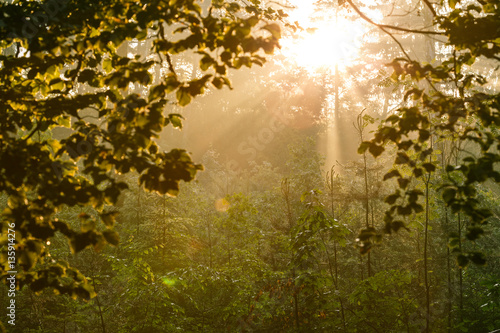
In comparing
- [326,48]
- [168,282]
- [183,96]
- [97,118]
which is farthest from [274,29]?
[326,48]

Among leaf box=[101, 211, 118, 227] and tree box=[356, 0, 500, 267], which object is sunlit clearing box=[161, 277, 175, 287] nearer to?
leaf box=[101, 211, 118, 227]

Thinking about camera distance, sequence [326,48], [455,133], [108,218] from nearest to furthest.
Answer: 1. [108,218]
2. [455,133]
3. [326,48]

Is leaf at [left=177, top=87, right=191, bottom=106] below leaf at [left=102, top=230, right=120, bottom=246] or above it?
above

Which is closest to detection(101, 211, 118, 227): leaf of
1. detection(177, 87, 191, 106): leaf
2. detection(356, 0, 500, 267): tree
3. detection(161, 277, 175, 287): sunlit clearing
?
detection(177, 87, 191, 106): leaf

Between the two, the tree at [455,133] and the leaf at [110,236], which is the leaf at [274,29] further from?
the leaf at [110,236]

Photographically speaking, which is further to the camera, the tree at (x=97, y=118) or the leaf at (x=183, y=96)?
the leaf at (x=183, y=96)

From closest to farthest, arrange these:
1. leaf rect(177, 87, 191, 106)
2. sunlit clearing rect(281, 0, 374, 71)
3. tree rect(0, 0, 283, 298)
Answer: tree rect(0, 0, 283, 298)
leaf rect(177, 87, 191, 106)
sunlit clearing rect(281, 0, 374, 71)

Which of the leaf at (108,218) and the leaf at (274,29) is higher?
the leaf at (274,29)

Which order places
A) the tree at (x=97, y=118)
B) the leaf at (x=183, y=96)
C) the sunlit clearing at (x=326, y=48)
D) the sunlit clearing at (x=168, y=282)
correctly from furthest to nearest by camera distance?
the sunlit clearing at (x=326, y=48), the sunlit clearing at (x=168, y=282), the leaf at (x=183, y=96), the tree at (x=97, y=118)

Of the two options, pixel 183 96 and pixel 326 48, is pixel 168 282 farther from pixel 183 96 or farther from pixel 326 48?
pixel 326 48

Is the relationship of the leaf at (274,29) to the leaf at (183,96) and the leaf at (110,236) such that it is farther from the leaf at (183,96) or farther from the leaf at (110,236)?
the leaf at (110,236)

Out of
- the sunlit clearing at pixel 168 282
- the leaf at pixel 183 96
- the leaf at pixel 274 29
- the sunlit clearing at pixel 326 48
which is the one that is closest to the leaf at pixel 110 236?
the leaf at pixel 183 96

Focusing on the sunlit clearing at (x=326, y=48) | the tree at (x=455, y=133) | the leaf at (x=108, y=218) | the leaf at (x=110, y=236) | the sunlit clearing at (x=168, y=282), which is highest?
the sunlit clearing at (x=326, y=48)

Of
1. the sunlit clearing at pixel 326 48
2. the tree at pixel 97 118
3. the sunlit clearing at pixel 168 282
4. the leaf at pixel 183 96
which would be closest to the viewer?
the tree at pixel 97 118
